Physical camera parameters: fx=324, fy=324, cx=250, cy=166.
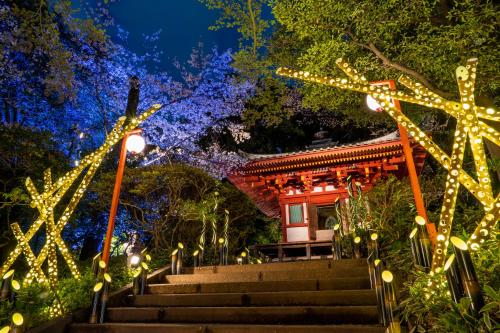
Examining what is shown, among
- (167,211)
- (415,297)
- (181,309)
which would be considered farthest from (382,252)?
(167,211)

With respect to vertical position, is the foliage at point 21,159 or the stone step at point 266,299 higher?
the foliage at point 21,159

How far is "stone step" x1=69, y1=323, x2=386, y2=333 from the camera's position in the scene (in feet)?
13.8

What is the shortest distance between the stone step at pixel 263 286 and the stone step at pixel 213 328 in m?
1.45

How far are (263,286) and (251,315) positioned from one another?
1005 mm

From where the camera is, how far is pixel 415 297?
13.4 feet

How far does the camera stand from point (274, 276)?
6.73m

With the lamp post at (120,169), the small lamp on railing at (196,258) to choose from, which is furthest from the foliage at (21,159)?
the small lamp on railing at (196,258)

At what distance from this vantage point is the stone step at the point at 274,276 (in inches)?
245

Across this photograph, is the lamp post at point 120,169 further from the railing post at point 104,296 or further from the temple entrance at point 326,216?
the temple entrance at point 326,216

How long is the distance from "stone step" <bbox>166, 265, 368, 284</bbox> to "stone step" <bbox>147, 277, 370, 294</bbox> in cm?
37

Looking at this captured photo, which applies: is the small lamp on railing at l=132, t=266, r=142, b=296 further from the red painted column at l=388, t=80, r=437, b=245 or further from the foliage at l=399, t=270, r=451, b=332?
the red painted column at l=388, t=80, r=437, b=245

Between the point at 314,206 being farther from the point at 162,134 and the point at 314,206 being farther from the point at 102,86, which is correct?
the point at 102,86

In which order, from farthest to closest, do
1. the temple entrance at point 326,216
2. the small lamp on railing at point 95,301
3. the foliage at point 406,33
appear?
1. the temple entrance at point 326,216
2. the foliage at point 406,33
3. the small lamp on railing at point 95,301

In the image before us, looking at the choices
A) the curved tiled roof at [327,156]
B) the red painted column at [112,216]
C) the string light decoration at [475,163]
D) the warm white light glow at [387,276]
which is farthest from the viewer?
the curved tiled roof at [327,156]
